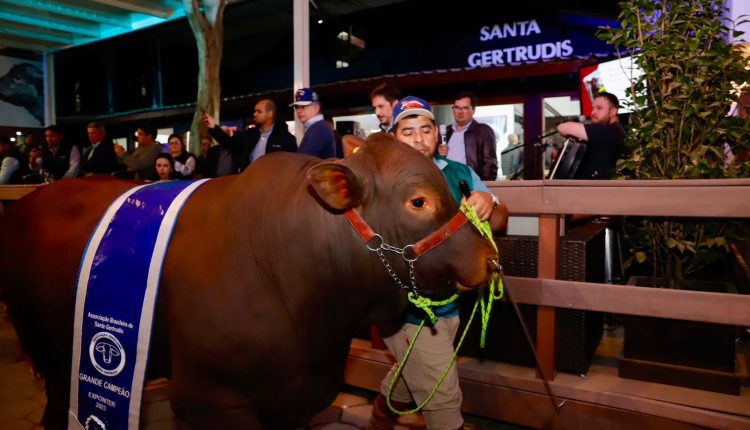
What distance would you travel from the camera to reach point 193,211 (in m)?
2.04

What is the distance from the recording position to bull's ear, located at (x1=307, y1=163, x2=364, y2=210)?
165 centimetres

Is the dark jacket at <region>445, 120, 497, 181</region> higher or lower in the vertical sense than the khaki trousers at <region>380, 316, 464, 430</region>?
higher

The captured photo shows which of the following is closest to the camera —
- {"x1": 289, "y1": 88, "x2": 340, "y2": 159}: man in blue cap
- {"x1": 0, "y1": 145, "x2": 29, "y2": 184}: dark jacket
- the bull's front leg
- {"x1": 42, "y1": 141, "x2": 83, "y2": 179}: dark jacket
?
the bull's front leg

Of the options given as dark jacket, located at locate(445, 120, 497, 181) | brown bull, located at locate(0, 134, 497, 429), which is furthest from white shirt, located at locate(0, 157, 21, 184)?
brown bull, located at locate(0, 134, 497, 429)

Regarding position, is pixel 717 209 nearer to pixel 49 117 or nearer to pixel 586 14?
pixel 586 14

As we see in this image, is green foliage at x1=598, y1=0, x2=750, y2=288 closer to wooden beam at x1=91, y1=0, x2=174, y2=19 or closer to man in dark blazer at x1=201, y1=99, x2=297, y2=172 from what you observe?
man in dark blazer at x1=201, y1=99, x2=297, y2=172

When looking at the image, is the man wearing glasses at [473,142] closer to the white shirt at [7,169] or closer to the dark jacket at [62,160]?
the dark jacket at [62,160]

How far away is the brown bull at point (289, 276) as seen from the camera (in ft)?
5.65

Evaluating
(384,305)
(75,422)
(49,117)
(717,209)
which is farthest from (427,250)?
(49,117)

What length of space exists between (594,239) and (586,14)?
7.40m

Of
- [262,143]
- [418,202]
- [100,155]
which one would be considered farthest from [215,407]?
[100,155]

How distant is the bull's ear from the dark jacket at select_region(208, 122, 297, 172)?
9.72ft

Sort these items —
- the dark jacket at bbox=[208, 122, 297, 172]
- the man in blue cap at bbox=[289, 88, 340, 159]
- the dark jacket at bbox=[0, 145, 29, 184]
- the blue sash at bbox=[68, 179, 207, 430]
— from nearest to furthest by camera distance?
the blue sash at bbox=[68, 179, 207, 430]
the man in blue cap at bbox=[289, 88, 340, 159]
the dark jacket at bbox=[208, 122, 297, 172]
the dark jacket at bbox=[0, 145, 29, 184]

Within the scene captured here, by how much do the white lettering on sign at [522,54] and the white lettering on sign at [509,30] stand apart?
273mm
